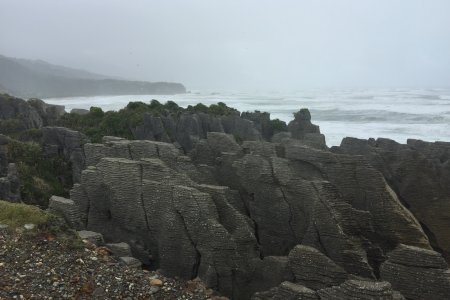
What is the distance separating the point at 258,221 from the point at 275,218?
627 millimetres

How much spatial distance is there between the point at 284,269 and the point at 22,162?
49.8ft

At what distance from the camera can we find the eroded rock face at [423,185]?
14789mm

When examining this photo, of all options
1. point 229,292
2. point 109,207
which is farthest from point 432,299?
point 109,207

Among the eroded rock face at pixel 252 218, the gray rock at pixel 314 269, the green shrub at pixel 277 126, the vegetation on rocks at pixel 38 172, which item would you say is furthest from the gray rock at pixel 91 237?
the green shrub at pixel 277 126

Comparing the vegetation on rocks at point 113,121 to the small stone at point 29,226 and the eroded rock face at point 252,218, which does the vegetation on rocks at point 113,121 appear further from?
the small stone at point 29,226

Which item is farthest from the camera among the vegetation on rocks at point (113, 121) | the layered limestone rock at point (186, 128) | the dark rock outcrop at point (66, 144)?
the vegetation on rocks at point (113, 121)

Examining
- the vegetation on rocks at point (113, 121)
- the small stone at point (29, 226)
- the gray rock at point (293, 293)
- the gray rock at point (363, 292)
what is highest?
the vegetation on rocks at point (113, 121)

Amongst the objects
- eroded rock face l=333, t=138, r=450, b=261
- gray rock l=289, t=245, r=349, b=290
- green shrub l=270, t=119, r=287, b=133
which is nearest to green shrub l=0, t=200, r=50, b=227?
gray rock l=289, t=245, r=349, b=290

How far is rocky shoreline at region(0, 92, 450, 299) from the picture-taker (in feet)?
31.3

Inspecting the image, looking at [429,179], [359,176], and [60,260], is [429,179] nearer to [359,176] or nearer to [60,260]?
[359,176]

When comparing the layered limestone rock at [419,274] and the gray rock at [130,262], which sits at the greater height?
the layered limestone rock at [419,274]

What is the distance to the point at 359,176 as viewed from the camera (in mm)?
14297

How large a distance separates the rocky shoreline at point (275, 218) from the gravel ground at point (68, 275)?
1516 millimetres

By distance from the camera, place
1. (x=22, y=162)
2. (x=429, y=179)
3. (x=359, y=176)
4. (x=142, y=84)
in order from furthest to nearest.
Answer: (x=142, y=84)
(x=22, y=162)
(x=429, y=179)
(x=359, y=176)
